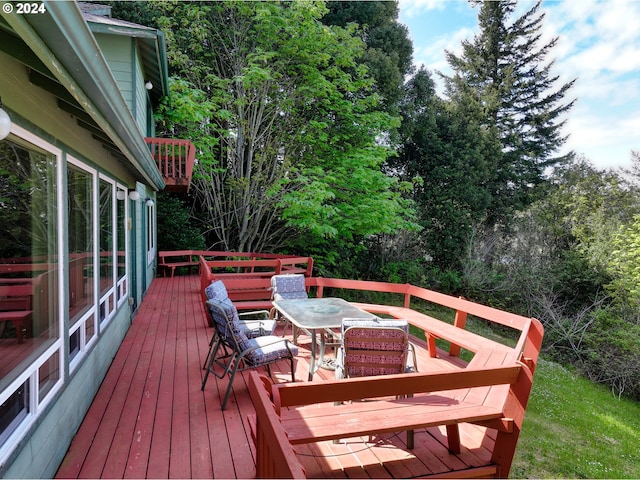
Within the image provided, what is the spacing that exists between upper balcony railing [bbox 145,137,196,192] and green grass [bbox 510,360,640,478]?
7.76 m

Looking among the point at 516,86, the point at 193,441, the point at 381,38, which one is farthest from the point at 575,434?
the point at 516,86

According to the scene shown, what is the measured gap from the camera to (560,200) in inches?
589

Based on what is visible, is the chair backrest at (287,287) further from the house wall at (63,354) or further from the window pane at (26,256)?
the window pane at (26,256)

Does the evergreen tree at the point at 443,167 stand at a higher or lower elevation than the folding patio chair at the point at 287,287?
higher

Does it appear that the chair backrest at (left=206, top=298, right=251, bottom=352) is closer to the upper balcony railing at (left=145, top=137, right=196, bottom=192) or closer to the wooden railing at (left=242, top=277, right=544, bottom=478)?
the wooden railing at (left=242, top=277, right=544, bottom=478)

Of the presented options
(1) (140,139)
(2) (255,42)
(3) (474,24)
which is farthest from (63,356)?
(3) (474,24)

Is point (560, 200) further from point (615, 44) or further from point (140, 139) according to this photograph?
point (140, 139)

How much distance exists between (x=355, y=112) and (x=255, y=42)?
3.78 metres

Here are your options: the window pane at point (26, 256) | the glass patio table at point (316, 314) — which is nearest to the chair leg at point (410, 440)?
the glass patio table at point (316, 314)

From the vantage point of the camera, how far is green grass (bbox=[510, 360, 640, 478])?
4388 mm

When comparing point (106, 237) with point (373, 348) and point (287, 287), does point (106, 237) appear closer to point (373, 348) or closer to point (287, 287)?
point (287, 287)

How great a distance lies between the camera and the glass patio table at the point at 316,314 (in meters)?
3.94

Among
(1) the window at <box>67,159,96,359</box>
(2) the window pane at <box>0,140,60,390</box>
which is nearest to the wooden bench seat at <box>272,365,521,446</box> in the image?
(2) the window pane at <box>0,140,60,390</box>

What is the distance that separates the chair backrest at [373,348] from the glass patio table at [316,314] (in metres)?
0.67
